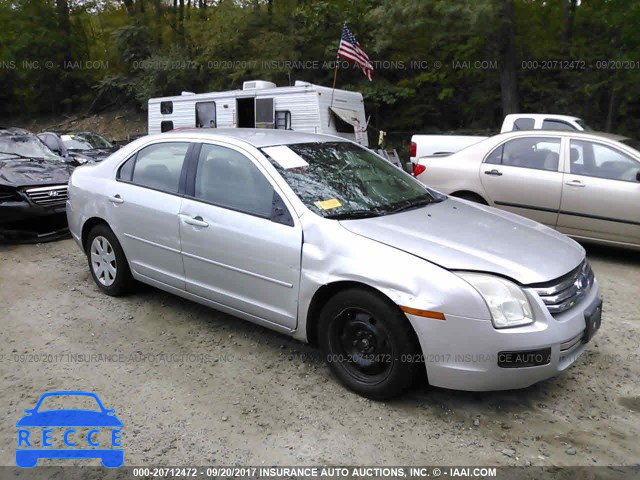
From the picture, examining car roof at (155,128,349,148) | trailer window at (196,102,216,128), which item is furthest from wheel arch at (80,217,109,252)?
trailer window at (196,102,216,128)

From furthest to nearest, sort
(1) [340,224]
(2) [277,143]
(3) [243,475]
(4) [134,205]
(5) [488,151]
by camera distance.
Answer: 1. (5) [488,151]
2. (4) [134,205]
3. (2) [277,143]
4. (1) [340,224]
5. (3) [243,475]

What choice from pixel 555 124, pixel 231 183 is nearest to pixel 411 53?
pixel 555 124

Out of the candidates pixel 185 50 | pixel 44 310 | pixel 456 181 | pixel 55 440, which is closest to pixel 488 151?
pixel 456 181

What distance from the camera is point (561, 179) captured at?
6340 mm

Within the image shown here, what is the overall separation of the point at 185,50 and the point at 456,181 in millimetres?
18406

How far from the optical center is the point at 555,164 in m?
6.46

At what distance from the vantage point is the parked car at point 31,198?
699cm

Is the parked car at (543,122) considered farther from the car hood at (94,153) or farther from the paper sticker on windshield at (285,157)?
the car hood at (94,153)

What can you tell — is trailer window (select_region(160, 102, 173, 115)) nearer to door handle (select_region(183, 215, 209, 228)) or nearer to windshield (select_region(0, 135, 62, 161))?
windshield (select_region(0, 135, 62, 161))

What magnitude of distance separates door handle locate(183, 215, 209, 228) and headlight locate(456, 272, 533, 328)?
1.87m

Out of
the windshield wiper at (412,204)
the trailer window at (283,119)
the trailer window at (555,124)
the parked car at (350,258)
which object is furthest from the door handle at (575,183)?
the trailer window at (283,119)

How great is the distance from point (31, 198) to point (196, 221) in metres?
4.21

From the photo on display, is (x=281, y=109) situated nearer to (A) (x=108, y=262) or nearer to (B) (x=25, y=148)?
(B) (x=25, y=148)

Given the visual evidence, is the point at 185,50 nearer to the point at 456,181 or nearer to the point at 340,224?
the point at 456,181
